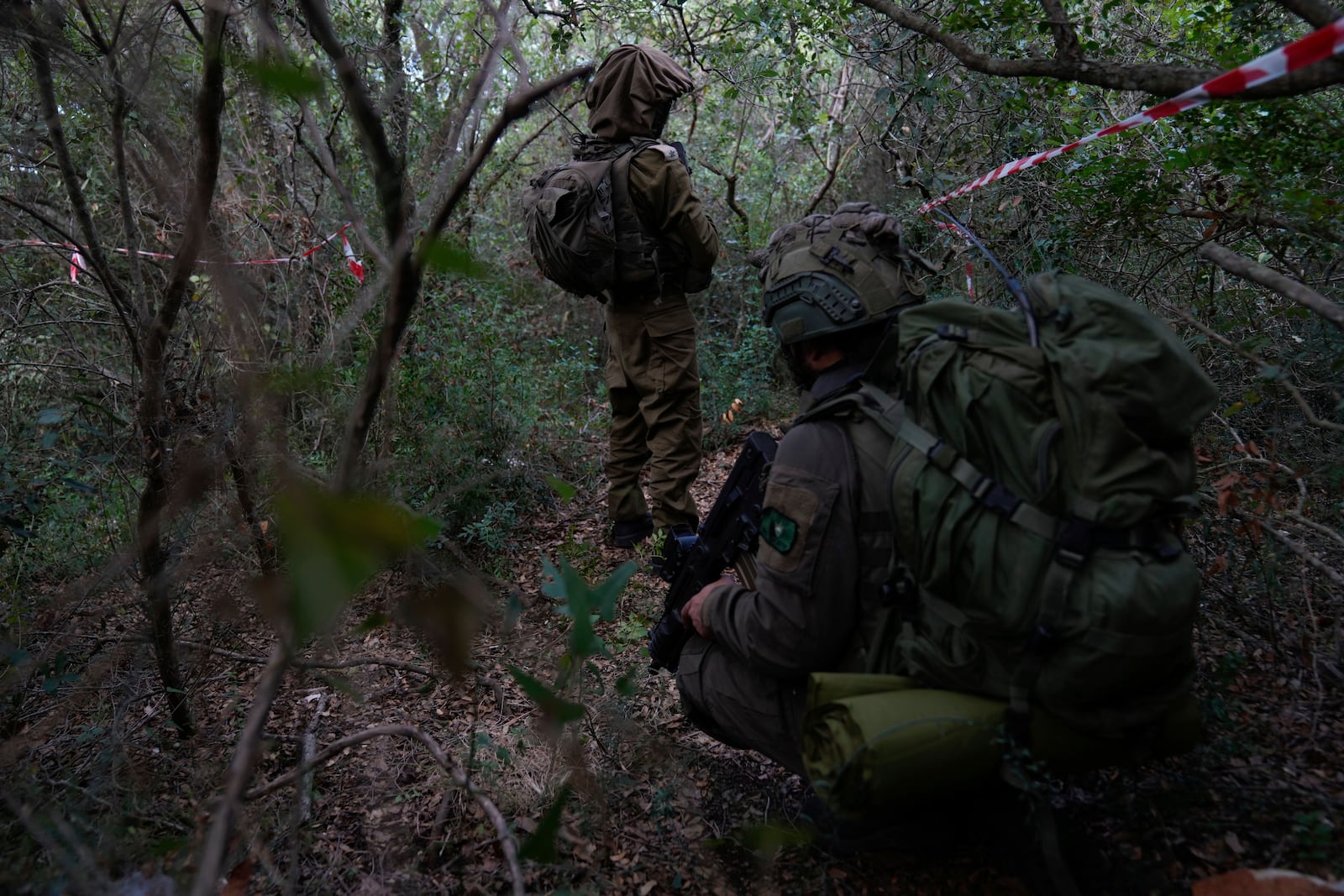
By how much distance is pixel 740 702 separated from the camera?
2.35 m

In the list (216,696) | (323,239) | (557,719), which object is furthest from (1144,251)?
(323,239)

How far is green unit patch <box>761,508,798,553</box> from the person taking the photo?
2043mm

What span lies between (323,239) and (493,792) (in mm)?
4431

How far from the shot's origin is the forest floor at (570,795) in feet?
6.43

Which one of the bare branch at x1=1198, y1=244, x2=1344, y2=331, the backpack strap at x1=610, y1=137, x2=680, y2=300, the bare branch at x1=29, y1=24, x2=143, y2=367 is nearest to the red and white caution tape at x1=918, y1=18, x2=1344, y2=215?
the bare branch at x1=1198, y1=244, x2=1344, y2=331

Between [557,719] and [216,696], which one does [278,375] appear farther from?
[216,696]

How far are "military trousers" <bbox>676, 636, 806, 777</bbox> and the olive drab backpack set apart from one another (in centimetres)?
210

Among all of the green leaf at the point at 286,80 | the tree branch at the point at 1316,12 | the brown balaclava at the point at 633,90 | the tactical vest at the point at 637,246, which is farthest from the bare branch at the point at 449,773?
the brown balaclava at the point at 633,90

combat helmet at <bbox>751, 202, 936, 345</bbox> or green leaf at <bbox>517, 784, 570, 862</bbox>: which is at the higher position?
combat helmet at <bbox>751, 202, 936, 345</bbox>

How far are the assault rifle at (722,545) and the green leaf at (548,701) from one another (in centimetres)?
95

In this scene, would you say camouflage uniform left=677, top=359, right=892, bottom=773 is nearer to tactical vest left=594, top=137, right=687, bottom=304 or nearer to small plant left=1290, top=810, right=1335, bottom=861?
small plant left=1290, top=810, right=1335, bottom=861

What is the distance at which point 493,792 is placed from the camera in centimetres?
263

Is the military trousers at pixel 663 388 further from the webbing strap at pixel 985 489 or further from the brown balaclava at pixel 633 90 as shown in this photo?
the webbing strap at pixel 985 489

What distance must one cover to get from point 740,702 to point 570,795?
62 centimetres
